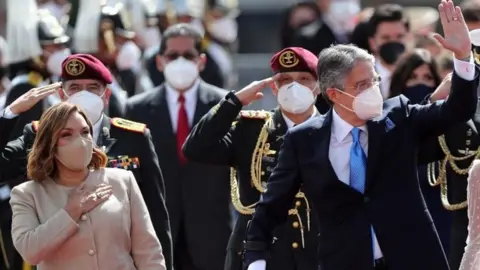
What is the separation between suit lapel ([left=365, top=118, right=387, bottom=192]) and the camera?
7633 mm

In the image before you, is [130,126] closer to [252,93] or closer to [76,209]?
[252,93]

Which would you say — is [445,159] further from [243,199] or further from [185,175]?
[185,175]

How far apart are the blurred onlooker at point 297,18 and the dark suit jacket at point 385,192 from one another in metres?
6.94

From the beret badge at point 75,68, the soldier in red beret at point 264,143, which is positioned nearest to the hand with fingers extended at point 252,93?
the soldier in red beret at point 264,143

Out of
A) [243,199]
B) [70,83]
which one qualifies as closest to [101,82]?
[70,83]

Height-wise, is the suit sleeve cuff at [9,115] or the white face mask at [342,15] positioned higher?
the white face mask at [342,15]

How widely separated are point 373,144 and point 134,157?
1.84 metres

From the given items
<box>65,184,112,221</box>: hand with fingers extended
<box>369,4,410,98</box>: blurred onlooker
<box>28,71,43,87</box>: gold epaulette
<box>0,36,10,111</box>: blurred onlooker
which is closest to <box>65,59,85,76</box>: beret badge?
<box>65,184,112,221</box>: hand with fingers extended

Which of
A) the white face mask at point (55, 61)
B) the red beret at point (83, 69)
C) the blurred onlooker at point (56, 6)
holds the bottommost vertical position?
the red beret at point (83, 69)

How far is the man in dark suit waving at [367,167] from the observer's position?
7605 mm

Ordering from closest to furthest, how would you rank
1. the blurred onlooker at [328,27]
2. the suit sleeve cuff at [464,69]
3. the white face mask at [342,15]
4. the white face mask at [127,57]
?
the suit sleeve cuff at [464,69], the blurred onlooker at [328,27], the white face mask at [342,15], the white face mask at [127,57]

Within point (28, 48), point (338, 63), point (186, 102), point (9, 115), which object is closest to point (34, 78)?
point (28, 48)

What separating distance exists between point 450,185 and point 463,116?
2100mm

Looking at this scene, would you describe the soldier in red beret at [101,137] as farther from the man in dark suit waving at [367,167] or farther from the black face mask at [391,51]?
the black face mask at [391,51]
